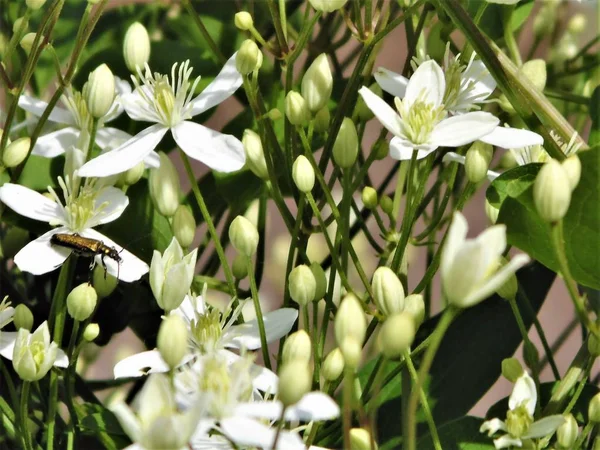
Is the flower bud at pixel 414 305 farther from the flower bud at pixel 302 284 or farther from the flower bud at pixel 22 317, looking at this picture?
the flower bud at pixel 22 317

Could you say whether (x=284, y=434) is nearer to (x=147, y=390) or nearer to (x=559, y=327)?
(x=147, y=390)

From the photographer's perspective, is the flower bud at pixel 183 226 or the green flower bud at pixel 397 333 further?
the flower bud at pixel 183 226

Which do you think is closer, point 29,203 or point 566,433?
point 566,433

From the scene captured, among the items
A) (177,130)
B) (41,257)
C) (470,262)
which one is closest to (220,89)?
(177,130)

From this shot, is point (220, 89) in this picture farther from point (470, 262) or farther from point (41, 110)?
Answer: point (470, 262)

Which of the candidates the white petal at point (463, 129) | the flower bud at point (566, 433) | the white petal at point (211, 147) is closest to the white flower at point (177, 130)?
the white petal at point (211, 147)

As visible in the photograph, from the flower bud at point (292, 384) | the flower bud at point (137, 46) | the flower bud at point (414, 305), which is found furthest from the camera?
the flower bud at point (137, 46)

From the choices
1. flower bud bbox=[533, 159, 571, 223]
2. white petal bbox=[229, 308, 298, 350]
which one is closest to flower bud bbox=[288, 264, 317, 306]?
white petal bbox=[229, 308, 298, 350]
